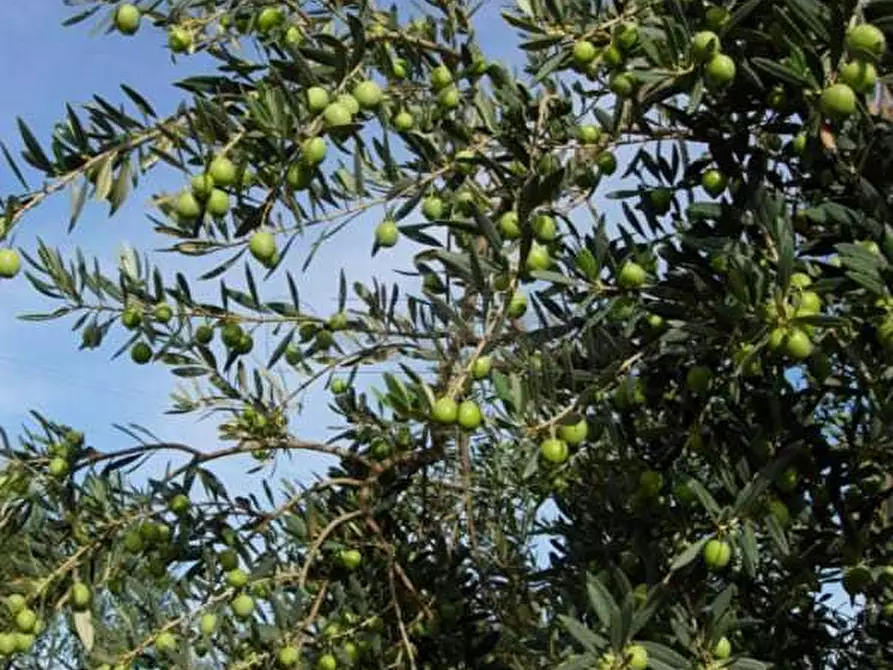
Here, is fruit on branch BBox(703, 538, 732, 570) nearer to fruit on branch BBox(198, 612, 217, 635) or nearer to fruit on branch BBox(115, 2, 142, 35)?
fruit on branch BBox(198, 612, 217, 635)

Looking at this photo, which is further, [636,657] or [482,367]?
[482,367]

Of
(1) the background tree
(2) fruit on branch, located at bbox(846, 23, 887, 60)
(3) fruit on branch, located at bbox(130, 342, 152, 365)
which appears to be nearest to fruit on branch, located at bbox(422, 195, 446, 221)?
(1) the background tree

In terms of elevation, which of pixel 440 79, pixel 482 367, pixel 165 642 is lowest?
pixel 165 642

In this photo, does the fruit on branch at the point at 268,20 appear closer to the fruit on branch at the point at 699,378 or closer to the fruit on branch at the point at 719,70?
the fruit on branch at the point at 719,70

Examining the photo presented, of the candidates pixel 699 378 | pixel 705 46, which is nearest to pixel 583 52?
pixel 705 46

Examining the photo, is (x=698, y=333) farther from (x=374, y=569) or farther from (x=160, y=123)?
(x=374, y=569)

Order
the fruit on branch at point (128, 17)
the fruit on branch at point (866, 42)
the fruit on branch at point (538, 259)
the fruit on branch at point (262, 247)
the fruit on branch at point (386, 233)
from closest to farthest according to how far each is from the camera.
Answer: the fruit on branch at point (866, 42) < the fruit on branch at point (262, 247) < the fruit on branch at point (538, 259) < the fruit on branch at point (386, 233) < the fruit on branch at point (128, 17)

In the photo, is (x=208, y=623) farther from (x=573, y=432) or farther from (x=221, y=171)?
(x=221, y=171)

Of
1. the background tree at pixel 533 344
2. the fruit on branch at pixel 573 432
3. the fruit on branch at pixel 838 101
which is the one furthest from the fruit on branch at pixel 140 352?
the fruit on branch at pixel 838 101

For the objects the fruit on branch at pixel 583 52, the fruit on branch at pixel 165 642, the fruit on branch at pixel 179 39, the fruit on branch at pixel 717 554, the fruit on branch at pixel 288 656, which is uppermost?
the fruit on branch at pixel 179 39

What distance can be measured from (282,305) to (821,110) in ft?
4.87

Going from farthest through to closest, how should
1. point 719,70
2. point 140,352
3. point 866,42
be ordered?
point 140,352 → point 719,70 → point 866,42

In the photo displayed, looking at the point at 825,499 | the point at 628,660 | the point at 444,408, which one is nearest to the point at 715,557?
the point at 628,660

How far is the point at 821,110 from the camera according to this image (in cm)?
182
